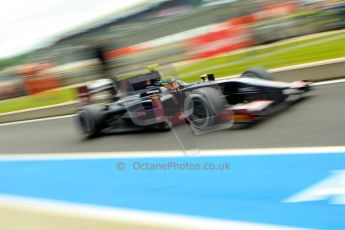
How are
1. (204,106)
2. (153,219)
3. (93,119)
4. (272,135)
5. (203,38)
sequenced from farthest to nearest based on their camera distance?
(203,38) → (93,119) → (204,106) → (272,135) → (153,219)

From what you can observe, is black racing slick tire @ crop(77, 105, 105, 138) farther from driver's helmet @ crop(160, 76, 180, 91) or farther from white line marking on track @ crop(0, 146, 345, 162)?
driver's helmet @ crop(160, 76, 180, 91)

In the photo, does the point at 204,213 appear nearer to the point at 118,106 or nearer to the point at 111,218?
the point at 111,218

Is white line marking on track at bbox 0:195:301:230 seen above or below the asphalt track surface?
above

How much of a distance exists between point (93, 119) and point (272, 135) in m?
3.11

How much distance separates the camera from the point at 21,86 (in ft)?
55.6

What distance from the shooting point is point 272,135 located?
4992 millimetres

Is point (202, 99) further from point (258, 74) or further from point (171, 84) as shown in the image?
point (258, 74)

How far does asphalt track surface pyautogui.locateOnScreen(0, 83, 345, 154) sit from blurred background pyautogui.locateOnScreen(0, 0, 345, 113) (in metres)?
1.09

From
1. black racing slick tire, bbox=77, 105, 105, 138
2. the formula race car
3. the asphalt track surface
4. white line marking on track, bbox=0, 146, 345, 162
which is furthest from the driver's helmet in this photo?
black racing slick tire, bbox=77, 105, 105, 138

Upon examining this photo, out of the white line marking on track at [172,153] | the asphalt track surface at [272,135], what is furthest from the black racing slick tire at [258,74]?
the white line marking on track at [172,153]

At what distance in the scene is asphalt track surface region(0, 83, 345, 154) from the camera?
184 inches

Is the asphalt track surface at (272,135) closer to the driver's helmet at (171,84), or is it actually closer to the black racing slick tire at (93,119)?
the black racing slick tire at (93,119)

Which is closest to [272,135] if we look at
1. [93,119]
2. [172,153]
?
[172,153]

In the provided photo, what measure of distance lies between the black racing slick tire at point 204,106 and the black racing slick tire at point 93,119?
5.89ft
